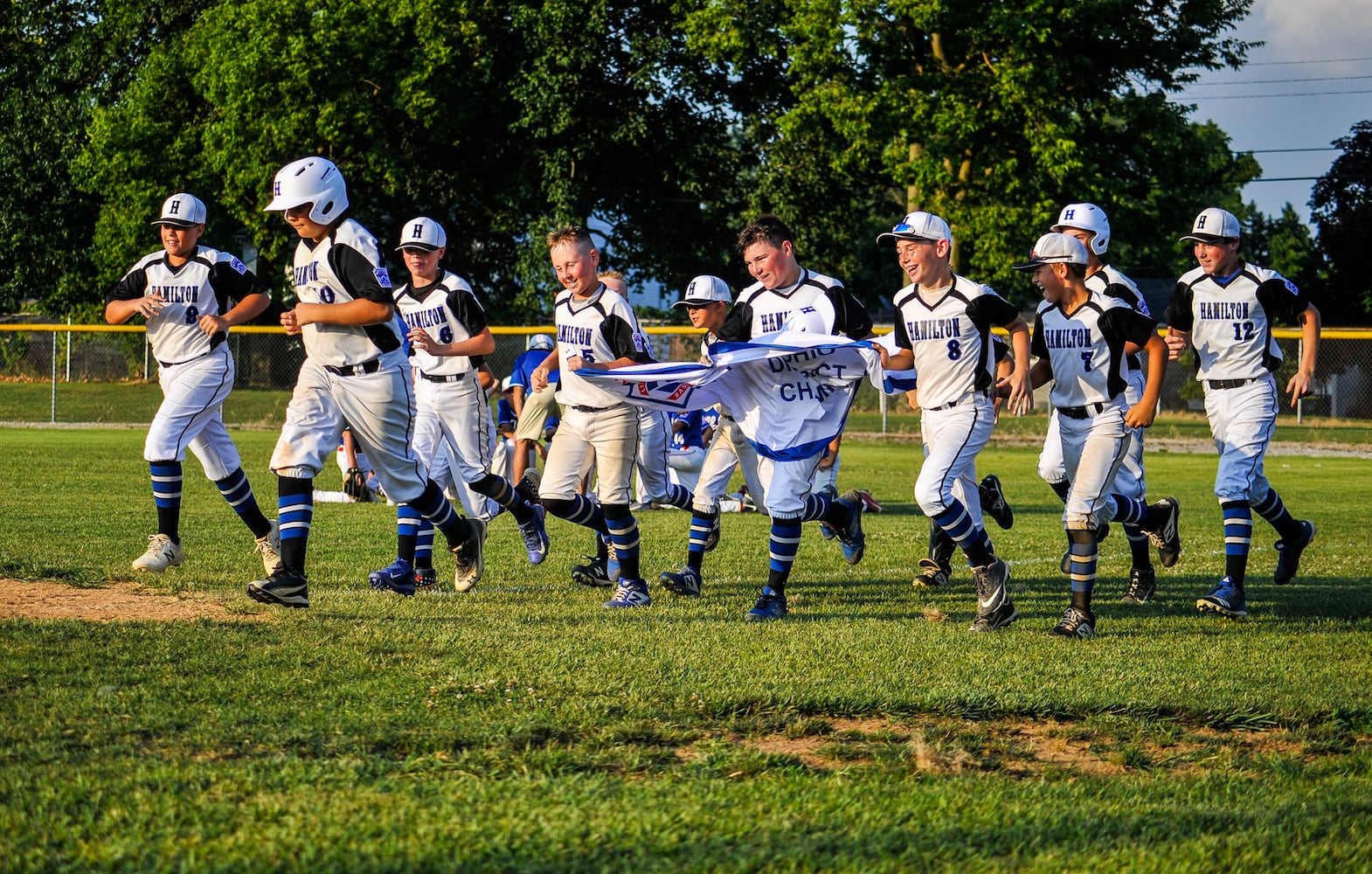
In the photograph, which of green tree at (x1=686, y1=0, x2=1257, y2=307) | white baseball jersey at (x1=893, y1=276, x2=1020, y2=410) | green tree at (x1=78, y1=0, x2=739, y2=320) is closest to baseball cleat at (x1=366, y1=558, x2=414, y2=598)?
white baseball jersey at (x1=893, y1=276, x2=1020, y2=410)

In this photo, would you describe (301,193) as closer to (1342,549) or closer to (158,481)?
(158,481)

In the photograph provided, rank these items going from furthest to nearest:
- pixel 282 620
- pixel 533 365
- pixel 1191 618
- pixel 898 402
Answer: pixel 898 402 < pixel 533 365 < pixel 1191 618 < pixel 282 620

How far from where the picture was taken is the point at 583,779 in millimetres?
4262

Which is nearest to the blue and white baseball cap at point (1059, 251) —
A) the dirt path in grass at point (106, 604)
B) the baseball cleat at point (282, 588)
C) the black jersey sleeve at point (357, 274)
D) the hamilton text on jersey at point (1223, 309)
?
the hamilton text on jersey at point (1223, 309)

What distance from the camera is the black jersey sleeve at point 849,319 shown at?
26.1 feet

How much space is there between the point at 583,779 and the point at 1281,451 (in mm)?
24527

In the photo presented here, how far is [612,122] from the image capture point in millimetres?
38500

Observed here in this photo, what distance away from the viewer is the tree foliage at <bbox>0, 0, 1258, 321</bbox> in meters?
33.2

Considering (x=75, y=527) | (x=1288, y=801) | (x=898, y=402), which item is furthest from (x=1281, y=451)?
(x=1288, y=801)

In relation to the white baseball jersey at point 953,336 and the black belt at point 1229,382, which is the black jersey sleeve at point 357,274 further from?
the black belt at point 1229,382

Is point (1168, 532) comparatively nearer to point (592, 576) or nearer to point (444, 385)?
point (592, 576)

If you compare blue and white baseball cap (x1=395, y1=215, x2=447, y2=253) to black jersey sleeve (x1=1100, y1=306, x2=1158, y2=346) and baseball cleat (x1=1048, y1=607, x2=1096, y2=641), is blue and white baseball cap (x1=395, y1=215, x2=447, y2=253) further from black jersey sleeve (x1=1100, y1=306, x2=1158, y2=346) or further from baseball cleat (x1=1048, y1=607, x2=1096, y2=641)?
baseball cleat (x1=1048, y1=607, x2=1096, y2=641)

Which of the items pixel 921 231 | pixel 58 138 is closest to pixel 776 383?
pixel 921 231

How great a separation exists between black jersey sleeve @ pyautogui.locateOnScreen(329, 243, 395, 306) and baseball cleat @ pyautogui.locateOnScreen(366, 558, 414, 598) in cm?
198
